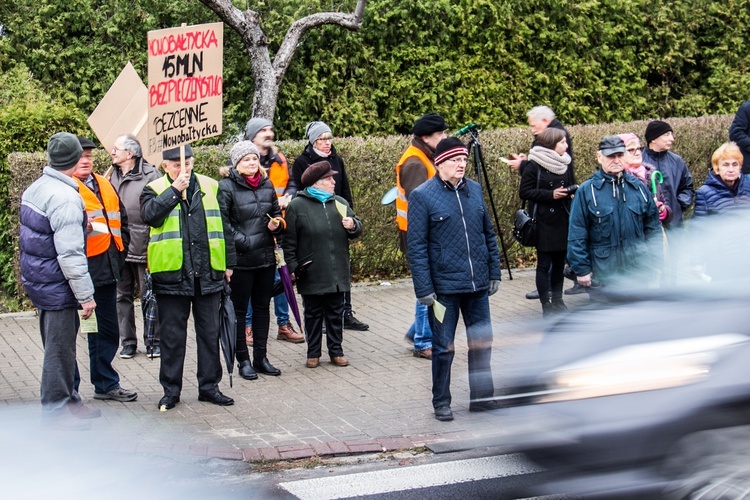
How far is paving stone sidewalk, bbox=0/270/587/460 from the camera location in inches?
294

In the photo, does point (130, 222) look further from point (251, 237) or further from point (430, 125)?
point (430, 125)

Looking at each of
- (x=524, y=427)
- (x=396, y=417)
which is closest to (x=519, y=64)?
(x=396, y=417)

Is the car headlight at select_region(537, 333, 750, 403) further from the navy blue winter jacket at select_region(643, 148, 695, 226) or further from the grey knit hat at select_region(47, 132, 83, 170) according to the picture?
the navy blue winter jacket at select_region(643, 148, 695, 226)

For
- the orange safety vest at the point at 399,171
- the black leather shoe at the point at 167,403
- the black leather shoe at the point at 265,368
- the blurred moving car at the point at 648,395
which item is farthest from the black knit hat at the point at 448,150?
the black leather shoe at the point at 167,403

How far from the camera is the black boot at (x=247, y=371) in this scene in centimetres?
910

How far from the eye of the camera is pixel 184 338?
27.1 feet

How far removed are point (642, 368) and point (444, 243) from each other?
3207 mm

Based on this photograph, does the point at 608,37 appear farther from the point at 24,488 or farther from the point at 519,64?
the point at 24,488

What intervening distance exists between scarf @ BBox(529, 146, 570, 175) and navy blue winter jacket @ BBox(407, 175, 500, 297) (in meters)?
2.60

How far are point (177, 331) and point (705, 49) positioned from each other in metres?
13.5

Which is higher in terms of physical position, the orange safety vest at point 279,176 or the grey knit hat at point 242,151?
the grey knit hat at point 242,151

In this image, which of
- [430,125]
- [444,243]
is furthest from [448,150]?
[430,125]

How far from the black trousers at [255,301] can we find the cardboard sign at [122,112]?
3084mm

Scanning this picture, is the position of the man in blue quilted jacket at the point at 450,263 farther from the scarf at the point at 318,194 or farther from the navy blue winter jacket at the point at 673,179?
the navy blue winter jacket at the point at 673,179
